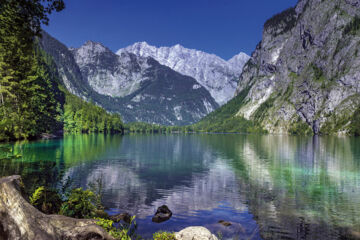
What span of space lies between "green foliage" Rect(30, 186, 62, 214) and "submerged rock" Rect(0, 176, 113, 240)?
7.06 metres

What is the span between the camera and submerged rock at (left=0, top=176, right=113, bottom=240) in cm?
791

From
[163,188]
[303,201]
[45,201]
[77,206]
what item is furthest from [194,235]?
[163,188]

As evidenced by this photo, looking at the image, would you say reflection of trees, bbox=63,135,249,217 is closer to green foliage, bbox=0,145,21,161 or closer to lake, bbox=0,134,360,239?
lake, bbox=0,134,360,239

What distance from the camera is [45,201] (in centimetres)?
1538

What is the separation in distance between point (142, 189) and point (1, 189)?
29665 millimetres

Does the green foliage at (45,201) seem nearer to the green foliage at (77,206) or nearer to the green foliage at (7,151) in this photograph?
the green foliage at (77,206)

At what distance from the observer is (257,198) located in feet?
108

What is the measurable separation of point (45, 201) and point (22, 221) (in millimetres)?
8162

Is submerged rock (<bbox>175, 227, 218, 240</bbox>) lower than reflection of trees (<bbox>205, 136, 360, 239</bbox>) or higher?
higher

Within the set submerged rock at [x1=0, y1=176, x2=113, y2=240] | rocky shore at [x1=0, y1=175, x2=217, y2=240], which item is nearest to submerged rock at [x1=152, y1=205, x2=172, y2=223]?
rocky shore at [x1=0, y1=175, x2=217, y2=240]

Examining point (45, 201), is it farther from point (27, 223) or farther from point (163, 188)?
point (163, 188)

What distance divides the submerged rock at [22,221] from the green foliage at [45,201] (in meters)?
7.06

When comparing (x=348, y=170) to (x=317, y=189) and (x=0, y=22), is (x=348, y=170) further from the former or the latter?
(x=0, y=22)

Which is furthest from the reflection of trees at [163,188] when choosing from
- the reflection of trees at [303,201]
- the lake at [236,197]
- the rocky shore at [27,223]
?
the rocky shore at [27,223]
